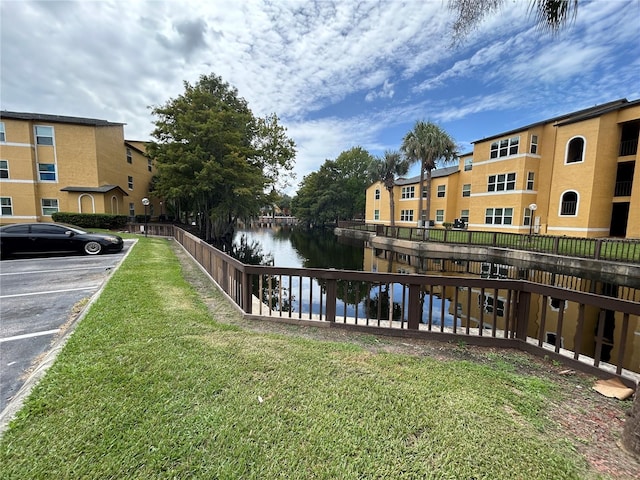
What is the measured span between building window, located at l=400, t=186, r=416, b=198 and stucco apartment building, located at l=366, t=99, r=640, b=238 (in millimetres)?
6671

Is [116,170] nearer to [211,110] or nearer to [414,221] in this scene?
[211,110]

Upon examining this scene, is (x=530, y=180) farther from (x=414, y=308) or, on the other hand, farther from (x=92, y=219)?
(x=92, y=219)

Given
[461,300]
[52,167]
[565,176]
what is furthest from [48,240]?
[565,176]

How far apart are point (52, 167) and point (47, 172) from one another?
A: 0.52 metres

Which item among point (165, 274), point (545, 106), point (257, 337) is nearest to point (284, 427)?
point (257, 337)

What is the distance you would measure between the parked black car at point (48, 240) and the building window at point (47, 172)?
14.5 metres

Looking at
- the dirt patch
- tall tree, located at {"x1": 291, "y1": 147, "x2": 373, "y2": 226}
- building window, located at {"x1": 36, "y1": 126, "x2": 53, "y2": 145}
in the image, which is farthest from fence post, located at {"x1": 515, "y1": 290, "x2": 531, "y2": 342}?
tall tree, located at {"x1": 291, "y1": 147, "x2": 373, "y2": 226}

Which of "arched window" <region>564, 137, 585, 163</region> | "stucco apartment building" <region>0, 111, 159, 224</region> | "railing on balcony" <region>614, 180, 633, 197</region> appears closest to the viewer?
"railing on balcony" <region>614, 180, 633, 197</region>

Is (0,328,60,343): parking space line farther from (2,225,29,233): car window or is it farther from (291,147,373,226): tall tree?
(291,147,373,226): tall tree

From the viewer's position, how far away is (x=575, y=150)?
1822 cm

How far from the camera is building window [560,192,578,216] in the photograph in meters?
18.0

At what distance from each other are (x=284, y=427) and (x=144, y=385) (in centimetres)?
142

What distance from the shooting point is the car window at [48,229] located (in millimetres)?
9937

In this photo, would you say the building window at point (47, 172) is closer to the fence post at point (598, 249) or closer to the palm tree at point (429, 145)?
the palm tree at point (429, 145)
